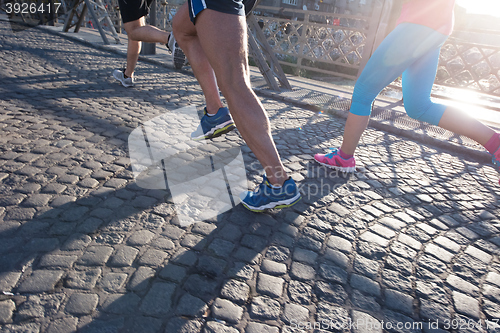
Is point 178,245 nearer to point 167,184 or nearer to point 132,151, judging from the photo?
point 167,184

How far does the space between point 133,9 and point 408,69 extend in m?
3.05

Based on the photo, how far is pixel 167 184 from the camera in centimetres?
226

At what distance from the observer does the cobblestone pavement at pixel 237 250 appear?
1.32m

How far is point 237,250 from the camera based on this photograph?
1691mm

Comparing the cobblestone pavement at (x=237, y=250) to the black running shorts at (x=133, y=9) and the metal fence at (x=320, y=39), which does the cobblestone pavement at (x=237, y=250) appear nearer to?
the black running shorts at (x=133, y=9)

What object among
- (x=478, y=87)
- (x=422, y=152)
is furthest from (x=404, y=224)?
(x=478, y=87)

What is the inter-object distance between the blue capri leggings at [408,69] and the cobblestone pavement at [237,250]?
2.00 ft

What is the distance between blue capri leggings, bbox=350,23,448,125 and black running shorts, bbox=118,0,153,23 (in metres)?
2.70

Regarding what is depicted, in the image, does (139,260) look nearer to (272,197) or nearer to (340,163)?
(272,197)

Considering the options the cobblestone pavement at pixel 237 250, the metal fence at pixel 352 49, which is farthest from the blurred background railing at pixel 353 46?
the cobblestone pavement at pixel 237 250

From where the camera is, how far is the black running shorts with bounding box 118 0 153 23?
12.4 feet

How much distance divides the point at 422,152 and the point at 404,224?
1.88m
